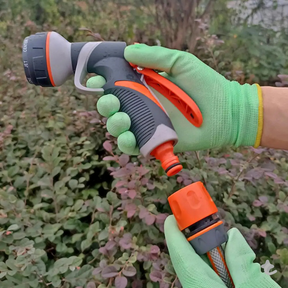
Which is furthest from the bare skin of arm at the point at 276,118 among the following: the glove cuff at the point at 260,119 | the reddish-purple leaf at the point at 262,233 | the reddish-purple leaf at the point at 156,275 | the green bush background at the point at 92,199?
the reddish-purple leaf at the point at 156,275

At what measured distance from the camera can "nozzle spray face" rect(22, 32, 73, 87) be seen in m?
0.95

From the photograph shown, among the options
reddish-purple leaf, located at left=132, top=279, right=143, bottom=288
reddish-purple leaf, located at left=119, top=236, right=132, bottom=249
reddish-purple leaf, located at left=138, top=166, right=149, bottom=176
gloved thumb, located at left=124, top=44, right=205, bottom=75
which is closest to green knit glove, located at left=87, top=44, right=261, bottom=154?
gloved thumb, located at left=124, top=44, right=205, bottom=75

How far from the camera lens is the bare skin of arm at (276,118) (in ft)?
3.29

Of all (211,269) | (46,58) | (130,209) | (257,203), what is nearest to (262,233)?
(257,203)

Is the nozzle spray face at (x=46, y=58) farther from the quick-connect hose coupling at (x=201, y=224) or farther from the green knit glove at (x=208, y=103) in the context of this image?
the quick-connect hose coupling at (x=201, y=224)

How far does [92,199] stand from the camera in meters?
1.33

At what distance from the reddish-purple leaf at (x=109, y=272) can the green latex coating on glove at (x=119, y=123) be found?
38 cm

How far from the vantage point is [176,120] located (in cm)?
104

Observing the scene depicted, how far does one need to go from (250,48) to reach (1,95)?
1665 mm

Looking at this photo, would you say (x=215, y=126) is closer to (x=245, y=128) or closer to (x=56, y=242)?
(x=245, y=128)

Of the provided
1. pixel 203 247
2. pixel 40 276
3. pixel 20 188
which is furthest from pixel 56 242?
pixel 203 247

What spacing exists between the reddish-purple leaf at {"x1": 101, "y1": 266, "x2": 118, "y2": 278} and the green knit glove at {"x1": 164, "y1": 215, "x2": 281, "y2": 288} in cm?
20

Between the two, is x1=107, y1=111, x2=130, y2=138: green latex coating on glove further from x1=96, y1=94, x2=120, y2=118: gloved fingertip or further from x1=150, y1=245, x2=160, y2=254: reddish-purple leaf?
x1=150, y1=245, x2=160, y2=254: reddish-purple leaf

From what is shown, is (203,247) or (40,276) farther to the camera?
(40,276)
